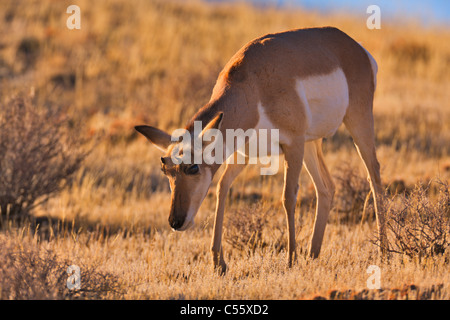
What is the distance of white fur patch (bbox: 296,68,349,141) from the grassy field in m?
1.06

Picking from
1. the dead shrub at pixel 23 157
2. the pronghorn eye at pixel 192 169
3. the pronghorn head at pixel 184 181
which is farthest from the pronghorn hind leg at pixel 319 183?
the dead shrub at pixel 23 157

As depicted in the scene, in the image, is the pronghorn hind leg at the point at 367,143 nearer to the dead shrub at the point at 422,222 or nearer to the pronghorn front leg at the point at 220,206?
the dead shrub at the point at 422,222

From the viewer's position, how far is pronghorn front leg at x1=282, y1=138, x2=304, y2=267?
6.22 meters

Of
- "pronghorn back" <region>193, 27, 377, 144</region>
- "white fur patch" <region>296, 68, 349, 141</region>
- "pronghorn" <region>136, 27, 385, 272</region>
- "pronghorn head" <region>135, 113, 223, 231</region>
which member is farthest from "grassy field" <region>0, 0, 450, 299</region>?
"pronghorn back" <region>193, 27, 377, 144</region>

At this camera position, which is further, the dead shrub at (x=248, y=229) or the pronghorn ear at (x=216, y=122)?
the dead shrub at (x=248, y=229)

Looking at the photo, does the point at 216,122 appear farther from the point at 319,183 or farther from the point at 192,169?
the point at 319,183

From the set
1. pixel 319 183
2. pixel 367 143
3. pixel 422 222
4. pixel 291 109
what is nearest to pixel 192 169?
pixel 291 109

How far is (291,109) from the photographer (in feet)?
19.8

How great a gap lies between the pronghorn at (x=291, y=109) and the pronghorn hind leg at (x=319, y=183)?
0.01 meters

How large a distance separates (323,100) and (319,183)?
1.27m

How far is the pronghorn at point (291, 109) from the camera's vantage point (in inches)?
209

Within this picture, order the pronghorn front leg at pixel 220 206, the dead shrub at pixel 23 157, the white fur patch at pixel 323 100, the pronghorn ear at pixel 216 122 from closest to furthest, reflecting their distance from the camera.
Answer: the pronghorn ear at pixel 216 122 → the white fur patch at pixel 323 100 → the pronghorn front leg at pixel 220 206 → the dead shrub at pixel 23 157

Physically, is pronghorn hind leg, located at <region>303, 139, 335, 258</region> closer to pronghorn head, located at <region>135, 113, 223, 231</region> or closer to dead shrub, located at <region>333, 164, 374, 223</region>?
dead shrub, located at <region>333, 164, 374, 223</region>

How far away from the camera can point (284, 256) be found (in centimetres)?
673
